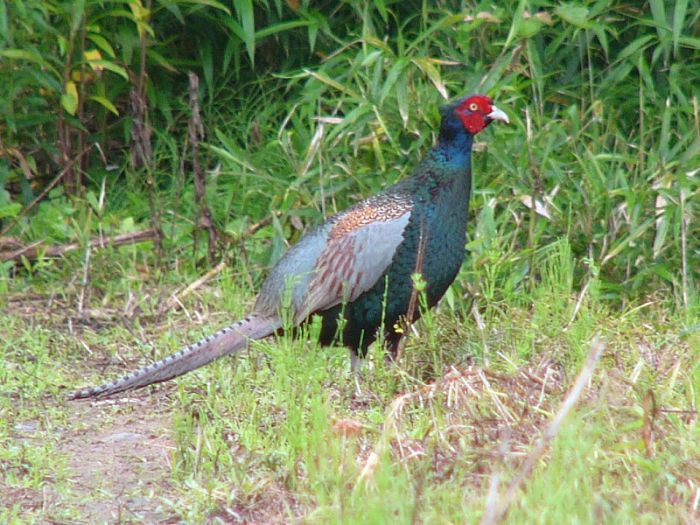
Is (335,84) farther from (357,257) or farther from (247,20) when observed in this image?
(357,257)

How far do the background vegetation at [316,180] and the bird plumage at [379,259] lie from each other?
0.15 m

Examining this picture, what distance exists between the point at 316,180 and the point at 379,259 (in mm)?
1197

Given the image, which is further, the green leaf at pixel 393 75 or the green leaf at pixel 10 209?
the green leaf at pixel 10 209

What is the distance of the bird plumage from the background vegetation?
6.0 inches

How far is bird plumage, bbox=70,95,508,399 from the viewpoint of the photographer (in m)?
4.71

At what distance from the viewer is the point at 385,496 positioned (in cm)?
293

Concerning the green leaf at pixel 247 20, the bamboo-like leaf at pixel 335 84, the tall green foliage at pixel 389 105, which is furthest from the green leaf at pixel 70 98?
the bamboo-like leaf at pixel 335 84

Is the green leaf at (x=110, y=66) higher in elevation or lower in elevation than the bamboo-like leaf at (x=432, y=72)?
lower

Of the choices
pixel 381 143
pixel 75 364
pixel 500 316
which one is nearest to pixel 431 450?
pixel 500 316

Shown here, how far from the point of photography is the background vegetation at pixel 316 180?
433cm

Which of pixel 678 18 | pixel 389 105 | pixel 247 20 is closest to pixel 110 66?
pixel 247 20

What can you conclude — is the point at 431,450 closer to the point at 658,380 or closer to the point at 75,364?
the point at 658,380

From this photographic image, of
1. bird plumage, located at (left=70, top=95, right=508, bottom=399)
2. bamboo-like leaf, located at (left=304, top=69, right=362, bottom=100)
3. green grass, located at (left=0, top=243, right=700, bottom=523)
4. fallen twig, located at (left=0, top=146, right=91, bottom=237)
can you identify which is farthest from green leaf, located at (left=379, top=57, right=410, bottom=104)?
fallen twig, located at (left=0, top=146, right=91, bottom=237)

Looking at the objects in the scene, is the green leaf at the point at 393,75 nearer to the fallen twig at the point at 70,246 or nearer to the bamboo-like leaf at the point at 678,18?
the bamboo-like leaf at the point at 678,18
